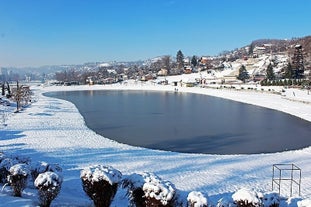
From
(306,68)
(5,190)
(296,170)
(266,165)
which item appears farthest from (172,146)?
(306,68)

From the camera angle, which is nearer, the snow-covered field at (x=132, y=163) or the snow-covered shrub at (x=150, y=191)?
the snow-covered shrub at (x=150, y=191)

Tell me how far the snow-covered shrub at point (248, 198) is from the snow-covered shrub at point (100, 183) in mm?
2295

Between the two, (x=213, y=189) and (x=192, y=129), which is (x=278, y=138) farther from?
(x=213, y=189)

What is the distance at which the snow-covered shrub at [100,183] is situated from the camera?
21.0 ft

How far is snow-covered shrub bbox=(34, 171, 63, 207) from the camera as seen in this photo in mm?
6617

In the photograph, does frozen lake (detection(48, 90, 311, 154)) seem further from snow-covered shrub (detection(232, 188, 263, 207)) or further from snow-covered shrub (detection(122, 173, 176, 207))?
snow-covered shrub (detection(232, 188, 263, 207))

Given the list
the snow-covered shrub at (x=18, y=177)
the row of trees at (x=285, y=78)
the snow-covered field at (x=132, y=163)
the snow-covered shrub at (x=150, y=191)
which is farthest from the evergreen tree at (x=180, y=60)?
the snow-covered shrub at (x=150, y=191)

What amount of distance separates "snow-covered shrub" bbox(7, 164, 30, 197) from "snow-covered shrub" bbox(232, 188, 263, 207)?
4.48m

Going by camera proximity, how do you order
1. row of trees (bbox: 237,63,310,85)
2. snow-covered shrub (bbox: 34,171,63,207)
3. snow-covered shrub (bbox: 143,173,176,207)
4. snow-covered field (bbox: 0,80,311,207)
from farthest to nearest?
row of trees (bbox: 237,63,310,85) → snow-covered field (bbox: 0,80,311,207) → snow-covered shrub (bbox: 34,171,63,207) → snow-covered shrub (bbox: 143,173,176,207)

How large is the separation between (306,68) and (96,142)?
247 ft

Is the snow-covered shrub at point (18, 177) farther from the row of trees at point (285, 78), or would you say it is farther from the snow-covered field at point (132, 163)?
the row of trees at point (285, 78)

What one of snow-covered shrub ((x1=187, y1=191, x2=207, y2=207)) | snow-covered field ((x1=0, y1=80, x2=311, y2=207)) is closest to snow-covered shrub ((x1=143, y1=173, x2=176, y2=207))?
snow-covered shrub ((x1=187, y1=191, x2=207, y2=207))

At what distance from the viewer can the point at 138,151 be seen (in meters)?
16.0

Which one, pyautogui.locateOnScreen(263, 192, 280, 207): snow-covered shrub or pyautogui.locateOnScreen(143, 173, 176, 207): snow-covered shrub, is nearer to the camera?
pyautogui.locateOnScreen(263, 192, 280, 207): snow-covered shrub
